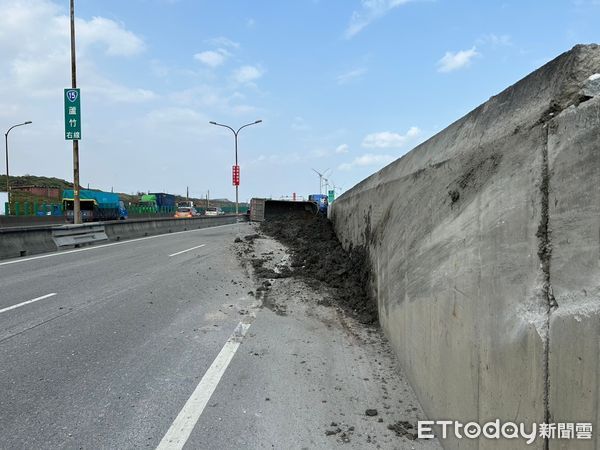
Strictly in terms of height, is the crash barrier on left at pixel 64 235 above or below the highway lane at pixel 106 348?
above

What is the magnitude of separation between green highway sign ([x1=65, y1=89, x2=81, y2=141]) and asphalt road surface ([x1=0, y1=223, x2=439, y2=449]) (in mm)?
13160

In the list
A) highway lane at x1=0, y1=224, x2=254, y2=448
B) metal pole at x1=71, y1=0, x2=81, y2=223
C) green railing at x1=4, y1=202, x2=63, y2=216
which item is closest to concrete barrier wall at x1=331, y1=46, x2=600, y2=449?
highway lane at x1=0, y1=224, x2=254, y2=448

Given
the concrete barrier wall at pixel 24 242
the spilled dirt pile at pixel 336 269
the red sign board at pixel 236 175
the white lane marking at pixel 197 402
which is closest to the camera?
the white lane marking at pixel 197 402

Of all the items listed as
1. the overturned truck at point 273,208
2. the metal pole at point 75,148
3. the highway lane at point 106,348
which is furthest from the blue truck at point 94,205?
the highway lane at point 106,348

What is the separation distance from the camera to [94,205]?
4338 centimetres

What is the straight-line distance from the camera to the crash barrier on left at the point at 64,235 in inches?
575

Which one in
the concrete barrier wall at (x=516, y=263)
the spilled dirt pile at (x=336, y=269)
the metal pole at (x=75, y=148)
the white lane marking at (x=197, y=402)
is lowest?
the white lane marking at (x=197, y=402)

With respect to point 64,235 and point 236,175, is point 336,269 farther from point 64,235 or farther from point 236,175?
point 236,175

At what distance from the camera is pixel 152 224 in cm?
2661

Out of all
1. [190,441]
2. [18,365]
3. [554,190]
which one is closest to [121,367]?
[18,365]

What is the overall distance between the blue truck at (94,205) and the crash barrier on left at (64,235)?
16.9 metres

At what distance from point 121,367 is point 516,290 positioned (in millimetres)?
4098

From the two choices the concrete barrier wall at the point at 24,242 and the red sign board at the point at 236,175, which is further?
the red sign board at the point at 236,175

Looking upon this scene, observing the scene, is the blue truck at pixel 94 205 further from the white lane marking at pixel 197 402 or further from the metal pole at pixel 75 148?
the white lane marking at pixel 197 402
